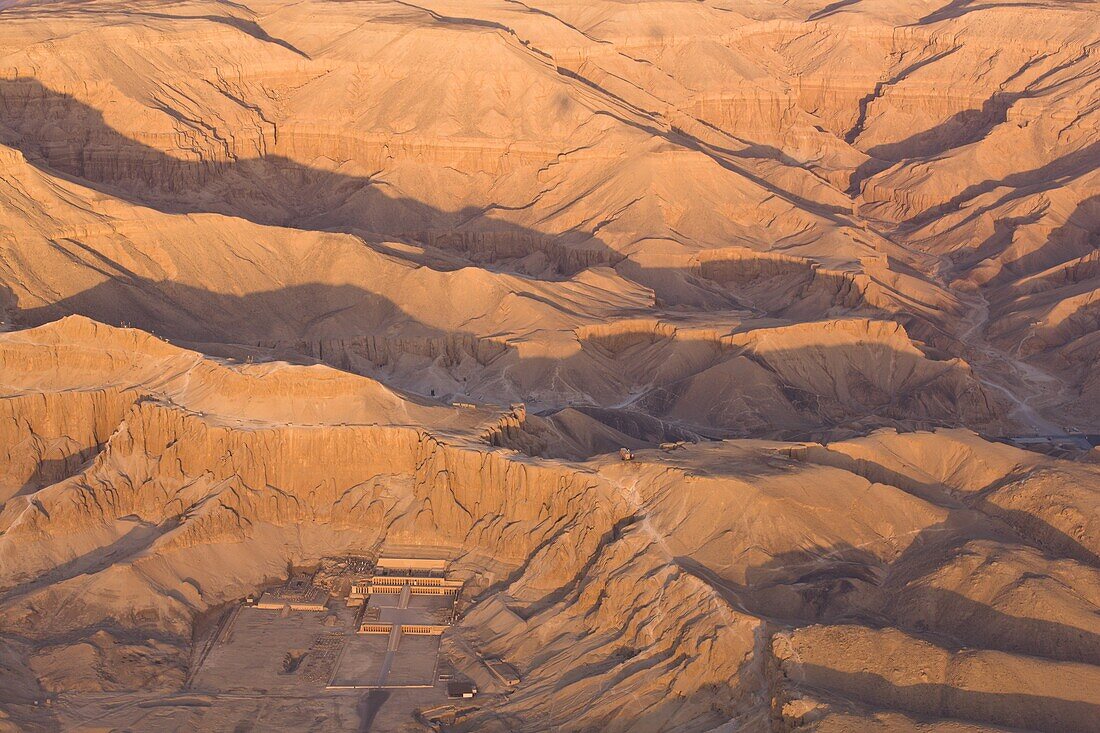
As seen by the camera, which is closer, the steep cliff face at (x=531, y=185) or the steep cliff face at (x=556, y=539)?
the steep cliff face at (x=556, y=539)

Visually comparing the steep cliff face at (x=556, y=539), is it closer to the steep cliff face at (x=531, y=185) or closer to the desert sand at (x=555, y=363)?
the desert sand at (x=555, y=363)

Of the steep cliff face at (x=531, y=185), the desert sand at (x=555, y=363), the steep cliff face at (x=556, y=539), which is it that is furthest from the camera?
the steep cliff face at (x=531, y=185)

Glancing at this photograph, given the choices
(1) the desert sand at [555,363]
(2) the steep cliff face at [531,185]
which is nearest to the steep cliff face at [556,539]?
(1) the desert sand at [555,363]

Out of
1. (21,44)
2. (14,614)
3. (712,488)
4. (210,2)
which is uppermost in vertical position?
(210,2)

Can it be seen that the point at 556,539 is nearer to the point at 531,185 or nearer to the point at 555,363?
the point at 555,363

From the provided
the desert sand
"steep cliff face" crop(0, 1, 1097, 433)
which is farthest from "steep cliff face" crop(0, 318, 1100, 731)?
"steep cliff face" crop(0, 1, 1097, 433)

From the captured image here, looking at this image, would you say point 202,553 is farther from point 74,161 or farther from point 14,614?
point 74,161

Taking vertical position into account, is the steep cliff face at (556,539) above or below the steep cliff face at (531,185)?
below

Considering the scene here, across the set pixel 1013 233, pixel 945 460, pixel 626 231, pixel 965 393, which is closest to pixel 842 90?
pixel 1013 233

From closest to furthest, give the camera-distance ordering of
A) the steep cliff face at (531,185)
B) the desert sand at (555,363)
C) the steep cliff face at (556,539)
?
the steep cliff face at (556,539), the desert sand at (555,363), the steep cliff face at (531,185)
